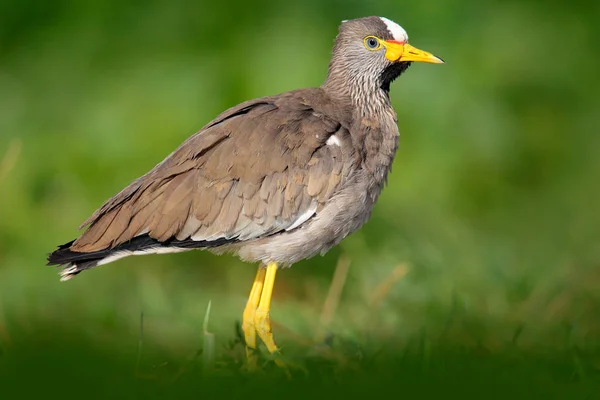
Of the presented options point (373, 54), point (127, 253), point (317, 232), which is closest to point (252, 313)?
point (317, 232)

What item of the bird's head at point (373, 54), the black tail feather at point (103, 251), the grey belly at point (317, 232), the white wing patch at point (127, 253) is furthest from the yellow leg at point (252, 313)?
the bird's head at point (373, 54)

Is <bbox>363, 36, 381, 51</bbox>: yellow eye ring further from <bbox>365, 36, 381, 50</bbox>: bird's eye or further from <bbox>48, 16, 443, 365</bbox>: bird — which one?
<bbox>48, 16, 443, 365</bbox>: bird

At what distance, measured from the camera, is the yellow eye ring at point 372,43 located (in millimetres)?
5320

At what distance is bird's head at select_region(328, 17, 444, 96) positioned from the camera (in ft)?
17.3

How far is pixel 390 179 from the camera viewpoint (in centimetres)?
805

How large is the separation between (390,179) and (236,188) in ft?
11.0

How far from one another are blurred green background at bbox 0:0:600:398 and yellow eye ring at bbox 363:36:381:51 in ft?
4.38

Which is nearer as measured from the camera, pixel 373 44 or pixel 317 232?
pixel 317 232

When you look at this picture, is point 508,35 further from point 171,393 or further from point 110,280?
point 171,393

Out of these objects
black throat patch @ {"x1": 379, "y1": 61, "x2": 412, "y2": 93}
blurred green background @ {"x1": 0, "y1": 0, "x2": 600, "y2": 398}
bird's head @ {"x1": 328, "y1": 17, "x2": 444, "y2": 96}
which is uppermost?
bird's head @ {"x1": 328, "y1": 17, "x2": 444, "y2": 96}

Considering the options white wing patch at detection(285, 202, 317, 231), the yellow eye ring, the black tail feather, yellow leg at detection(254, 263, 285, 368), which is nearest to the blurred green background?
yellow leg at detection(254, 263, 285, 368)

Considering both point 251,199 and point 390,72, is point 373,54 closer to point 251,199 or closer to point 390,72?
point 390,72

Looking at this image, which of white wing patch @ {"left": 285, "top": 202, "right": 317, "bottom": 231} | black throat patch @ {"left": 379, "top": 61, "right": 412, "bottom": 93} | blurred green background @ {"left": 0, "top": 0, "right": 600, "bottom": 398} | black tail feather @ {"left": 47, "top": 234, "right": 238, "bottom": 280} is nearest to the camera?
black tail feather @ {"left": 47, "top": 234, "right": 238, "bottom": 280}

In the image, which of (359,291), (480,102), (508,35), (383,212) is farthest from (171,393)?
(508,35)
